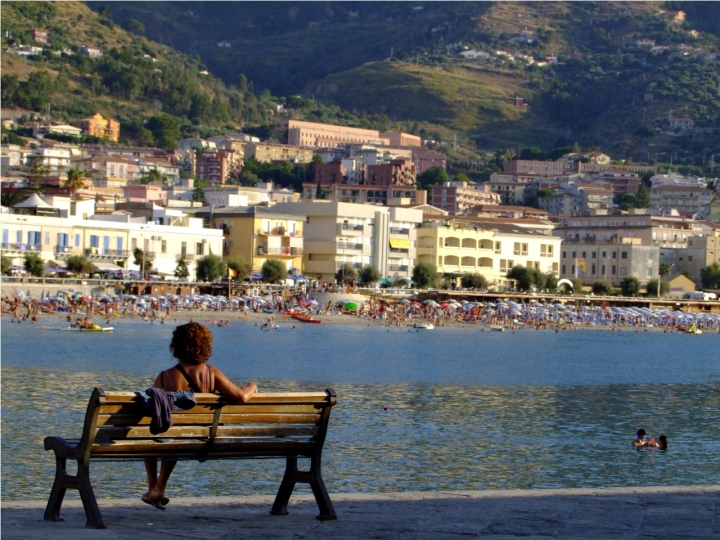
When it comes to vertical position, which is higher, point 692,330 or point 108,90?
point 108,90

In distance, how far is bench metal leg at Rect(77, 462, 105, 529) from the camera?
7.58 meters

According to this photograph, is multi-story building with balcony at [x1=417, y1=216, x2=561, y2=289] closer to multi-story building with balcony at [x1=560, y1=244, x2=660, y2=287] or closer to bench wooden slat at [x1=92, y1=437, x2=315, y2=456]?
multi-story building with balcony at [x1=560, y1=244, x2=660, y2=287]

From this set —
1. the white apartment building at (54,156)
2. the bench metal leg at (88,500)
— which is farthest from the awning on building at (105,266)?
the bench metal leg at (88,500)

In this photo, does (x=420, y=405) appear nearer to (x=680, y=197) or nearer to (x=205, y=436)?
(x=205, y=436)

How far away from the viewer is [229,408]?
311 inches

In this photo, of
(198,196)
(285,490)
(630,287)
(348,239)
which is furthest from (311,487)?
(198,196)

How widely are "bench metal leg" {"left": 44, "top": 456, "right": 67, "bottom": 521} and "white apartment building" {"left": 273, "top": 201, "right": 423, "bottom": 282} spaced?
71468 millimetres

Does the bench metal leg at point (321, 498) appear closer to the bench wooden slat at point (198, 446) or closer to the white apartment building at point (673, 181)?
the bench wooden slat at point (198, 446)

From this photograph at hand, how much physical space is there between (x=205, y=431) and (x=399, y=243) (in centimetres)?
7549

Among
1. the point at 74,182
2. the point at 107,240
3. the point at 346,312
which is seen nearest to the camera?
the point at 107,240

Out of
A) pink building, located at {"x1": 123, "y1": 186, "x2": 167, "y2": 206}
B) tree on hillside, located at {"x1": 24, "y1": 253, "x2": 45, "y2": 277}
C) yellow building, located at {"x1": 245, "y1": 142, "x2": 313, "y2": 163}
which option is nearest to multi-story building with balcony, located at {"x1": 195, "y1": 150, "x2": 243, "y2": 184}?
yellow building, located at {"x1": 245, "y1": 142, "x2": 313, "y2": 163}

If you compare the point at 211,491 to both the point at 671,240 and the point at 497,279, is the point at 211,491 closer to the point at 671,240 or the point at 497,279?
the point at 497,279

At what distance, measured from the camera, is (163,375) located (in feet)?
25.7

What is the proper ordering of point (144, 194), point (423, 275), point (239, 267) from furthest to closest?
point (144, 194) → point (423, 275) → point (239, 267)
